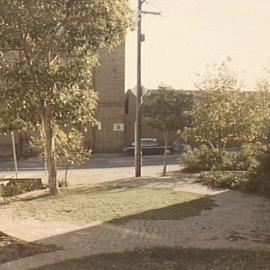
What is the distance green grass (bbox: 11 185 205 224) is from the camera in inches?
485

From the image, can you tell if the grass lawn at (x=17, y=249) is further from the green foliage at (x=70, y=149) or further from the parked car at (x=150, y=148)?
the parked car at (x=150, y=148)

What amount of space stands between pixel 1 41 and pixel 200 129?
1116 cm

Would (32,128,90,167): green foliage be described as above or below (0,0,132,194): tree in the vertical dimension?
below

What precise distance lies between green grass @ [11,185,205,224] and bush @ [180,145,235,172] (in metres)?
7.92

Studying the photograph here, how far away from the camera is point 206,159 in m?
25.2

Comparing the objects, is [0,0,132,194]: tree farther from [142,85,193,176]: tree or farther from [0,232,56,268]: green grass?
[142,85,193,176]: tree

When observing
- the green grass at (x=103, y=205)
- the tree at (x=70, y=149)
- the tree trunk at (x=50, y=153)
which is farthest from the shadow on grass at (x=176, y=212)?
the tree at (x=70, y=149)

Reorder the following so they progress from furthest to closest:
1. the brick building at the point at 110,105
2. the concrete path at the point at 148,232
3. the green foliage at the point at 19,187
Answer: the brick building at the point at 110,105 < the green foliage at the point at 19,187 < the concrete path at the point at 148,232

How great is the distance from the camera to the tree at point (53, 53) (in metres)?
13.4

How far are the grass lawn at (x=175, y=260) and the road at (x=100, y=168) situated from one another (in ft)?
45.7

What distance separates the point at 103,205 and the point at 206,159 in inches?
478

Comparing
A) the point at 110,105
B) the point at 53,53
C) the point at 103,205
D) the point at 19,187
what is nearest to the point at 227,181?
the point at 103,205

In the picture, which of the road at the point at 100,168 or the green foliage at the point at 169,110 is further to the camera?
the road at the point at 100,168

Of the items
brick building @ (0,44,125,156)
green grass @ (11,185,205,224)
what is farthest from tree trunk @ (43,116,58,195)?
brick building @ (0,44,125,156)
